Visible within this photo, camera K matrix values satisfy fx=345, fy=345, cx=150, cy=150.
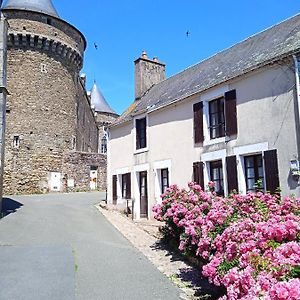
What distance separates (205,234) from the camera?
5949 mm

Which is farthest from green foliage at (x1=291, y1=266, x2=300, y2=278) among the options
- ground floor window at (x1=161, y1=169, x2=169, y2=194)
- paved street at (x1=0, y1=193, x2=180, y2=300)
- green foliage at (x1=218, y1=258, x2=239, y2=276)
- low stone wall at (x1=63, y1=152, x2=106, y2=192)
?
low stone wall at (x1=63, y1=152, x2=106, y2=192)

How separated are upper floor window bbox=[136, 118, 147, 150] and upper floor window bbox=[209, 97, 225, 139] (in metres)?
4.11

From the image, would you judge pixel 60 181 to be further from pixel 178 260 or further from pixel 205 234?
pixel 205 234

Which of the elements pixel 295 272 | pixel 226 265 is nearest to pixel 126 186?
pixel 226 265

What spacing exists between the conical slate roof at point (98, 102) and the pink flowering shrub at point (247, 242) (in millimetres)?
40906

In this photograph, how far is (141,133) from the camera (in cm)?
1527

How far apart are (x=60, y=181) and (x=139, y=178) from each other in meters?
14.4

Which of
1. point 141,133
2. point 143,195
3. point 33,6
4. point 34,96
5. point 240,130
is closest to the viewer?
point 240,130

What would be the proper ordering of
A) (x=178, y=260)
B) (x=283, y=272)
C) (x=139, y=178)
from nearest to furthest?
(x=283, y=272)
(x=178, y=260)
(x=139, y=178)

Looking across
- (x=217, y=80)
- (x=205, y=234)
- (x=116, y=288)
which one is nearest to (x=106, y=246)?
(x=116, y=288)

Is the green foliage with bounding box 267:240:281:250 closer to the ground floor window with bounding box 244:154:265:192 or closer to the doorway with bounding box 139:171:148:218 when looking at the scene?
the ground floor window with bounding box 244:154:265:192

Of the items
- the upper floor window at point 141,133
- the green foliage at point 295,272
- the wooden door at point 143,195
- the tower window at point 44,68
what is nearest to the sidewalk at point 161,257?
the wooden door at point 143,195

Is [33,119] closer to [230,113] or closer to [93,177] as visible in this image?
[93,177]

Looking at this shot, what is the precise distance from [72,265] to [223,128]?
20.5 feet
